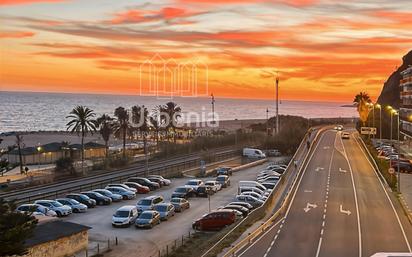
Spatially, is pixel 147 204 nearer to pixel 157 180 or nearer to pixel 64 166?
pixel 157 180

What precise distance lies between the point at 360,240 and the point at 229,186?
25275 millimetres

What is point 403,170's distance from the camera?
57.1 m

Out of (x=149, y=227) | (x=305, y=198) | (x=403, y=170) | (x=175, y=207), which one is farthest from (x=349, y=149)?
(x=149, y=227)

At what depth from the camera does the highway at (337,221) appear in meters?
27.4

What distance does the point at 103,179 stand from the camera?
55.8m

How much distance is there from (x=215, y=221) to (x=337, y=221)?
7657 mm

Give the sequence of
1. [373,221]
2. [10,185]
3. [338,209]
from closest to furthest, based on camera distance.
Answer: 1. [373,221]
2. [338,209]
3. [10,185]

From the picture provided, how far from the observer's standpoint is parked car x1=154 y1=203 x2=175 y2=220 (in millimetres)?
37906

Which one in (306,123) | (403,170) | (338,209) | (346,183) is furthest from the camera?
(306,123)

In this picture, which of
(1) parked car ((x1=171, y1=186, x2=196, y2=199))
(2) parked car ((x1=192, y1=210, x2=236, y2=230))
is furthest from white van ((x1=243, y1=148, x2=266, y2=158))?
(2) parked car ((x1=192, y1=210, x2=236, y2=230))

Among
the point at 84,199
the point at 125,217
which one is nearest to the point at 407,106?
the point at 84,199

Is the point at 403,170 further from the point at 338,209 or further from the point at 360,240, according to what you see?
the point at 360,240

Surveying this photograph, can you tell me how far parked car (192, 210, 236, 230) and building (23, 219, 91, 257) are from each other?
7.54 m

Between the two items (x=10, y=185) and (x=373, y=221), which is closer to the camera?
(x=373, y=221)
